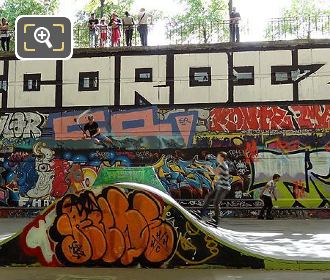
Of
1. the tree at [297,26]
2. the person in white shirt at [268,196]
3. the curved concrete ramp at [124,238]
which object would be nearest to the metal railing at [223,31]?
the tree at [297,26]

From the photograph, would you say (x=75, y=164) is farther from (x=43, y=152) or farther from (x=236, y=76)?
(x=236, y=76)

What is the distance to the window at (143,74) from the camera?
57.1 ft

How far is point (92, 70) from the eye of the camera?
1780cm

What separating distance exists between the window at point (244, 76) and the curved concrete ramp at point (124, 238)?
9925mm

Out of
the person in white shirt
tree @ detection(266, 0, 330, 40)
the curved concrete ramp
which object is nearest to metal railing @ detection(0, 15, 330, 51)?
tree @ detection(266, 0, 330, 40)

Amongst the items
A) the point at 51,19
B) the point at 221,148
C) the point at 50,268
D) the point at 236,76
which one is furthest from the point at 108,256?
the point at 236,76

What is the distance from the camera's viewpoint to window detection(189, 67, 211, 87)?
17.1 metres

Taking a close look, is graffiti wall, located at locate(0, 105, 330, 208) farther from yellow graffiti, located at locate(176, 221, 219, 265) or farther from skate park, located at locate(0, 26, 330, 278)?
yellow graffiti, located at locate(176, 221, 219, 265)

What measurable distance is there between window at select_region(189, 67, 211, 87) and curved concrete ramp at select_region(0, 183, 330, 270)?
9967 mm

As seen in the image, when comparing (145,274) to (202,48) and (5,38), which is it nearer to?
(202,48)

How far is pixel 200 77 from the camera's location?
17.2 meters

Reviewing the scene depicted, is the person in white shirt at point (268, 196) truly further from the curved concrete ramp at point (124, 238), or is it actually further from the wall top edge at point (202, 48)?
the curved concrete ramp at point (124, 238)

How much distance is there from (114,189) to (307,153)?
10.2 m

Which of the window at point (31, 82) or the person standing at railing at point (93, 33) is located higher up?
the person standing at railing at point (93, 33)
